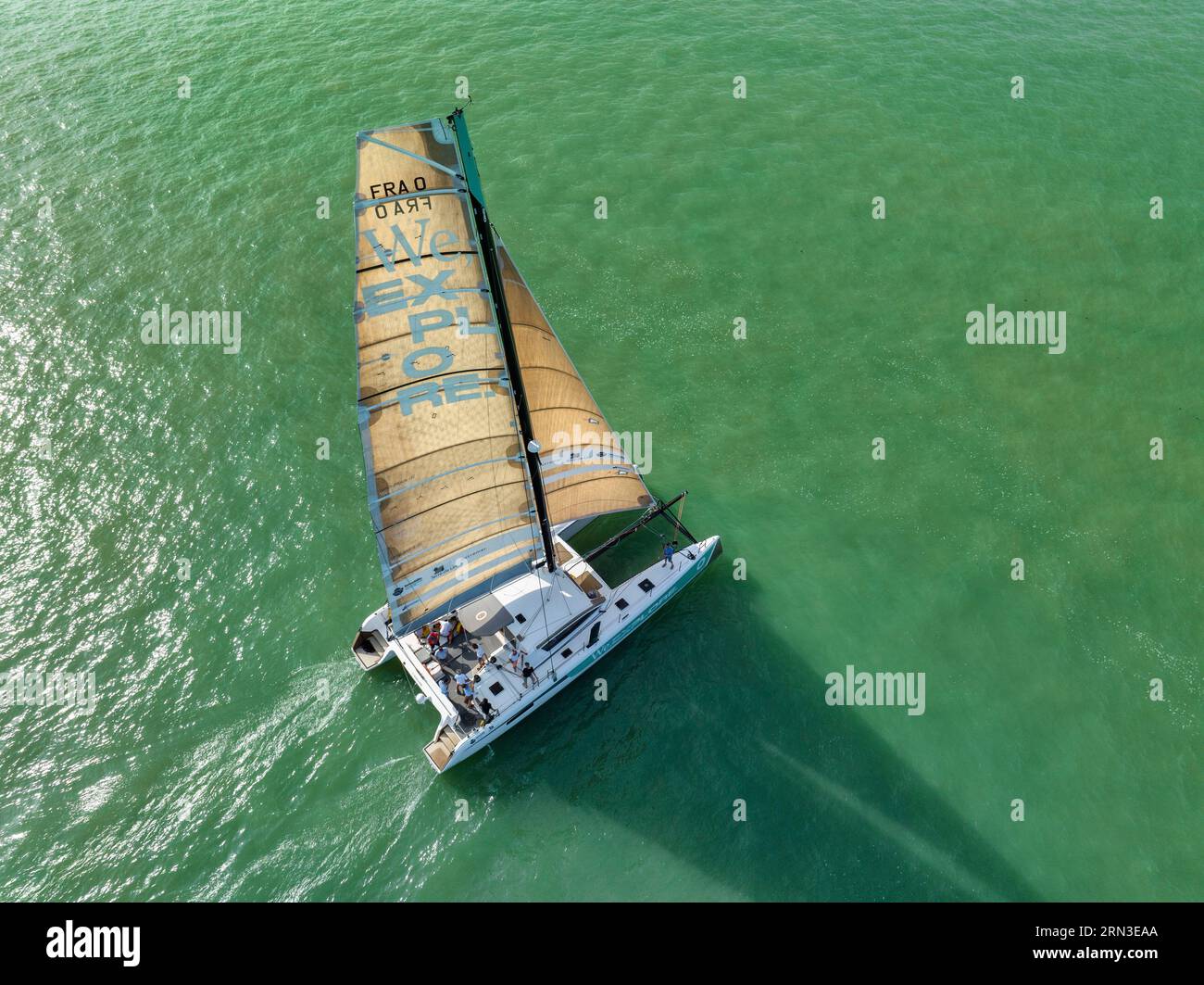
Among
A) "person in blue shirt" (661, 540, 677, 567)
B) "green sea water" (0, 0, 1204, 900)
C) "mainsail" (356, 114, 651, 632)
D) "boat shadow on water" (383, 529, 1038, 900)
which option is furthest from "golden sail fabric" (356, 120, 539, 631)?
"boat shadow on water" (383, 529, 1038, 900)

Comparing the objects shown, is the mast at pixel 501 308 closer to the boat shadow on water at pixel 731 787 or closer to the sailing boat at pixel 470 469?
the sailing boat at pixel 470 469

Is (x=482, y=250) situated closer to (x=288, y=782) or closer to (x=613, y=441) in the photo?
(x=613, y=441)

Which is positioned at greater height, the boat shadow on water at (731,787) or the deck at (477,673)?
the deck at (477,673)

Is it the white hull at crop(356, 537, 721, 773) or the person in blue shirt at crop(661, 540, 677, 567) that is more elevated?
the person in blue shirt at crop(661, 540, 677, 567)

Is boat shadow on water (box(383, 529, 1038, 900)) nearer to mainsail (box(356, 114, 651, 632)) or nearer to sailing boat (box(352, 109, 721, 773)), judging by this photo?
sailing boat (box(352, 109, 721, 773))

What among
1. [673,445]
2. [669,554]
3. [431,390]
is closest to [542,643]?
[669,554]

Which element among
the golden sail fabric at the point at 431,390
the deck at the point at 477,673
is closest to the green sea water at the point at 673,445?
the deck at the point at 477,673
